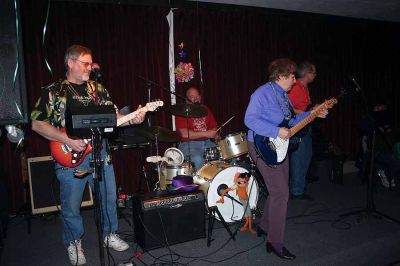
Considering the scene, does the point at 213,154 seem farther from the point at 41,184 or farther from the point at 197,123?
the point at 41,184

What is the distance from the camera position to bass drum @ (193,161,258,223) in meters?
3.88

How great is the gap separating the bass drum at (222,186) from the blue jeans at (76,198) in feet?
3.73

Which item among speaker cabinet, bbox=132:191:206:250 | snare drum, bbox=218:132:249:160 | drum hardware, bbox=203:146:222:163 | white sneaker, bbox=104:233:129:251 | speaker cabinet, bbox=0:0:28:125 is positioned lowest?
white sneaker, bbox=104:233:129:251

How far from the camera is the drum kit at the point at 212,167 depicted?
3912 mm

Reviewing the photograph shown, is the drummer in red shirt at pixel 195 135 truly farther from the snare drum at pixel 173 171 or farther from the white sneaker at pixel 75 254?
the white sneaker at pixel 75 254

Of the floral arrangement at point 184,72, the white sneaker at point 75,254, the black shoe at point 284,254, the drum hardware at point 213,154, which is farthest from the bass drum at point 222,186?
the floral arrangement at point 184,72

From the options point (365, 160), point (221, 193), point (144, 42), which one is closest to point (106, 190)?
point (221, 193)

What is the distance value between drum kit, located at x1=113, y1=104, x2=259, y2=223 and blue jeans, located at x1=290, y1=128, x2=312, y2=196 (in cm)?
93

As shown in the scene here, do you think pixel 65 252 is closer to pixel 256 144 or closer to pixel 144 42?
pixel 256 144

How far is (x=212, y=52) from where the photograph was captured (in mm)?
5730

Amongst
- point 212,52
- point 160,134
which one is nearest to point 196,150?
point 160,134

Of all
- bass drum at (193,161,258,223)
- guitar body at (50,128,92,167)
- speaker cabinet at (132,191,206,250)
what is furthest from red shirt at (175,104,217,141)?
guitar body at (50,128,92,167)

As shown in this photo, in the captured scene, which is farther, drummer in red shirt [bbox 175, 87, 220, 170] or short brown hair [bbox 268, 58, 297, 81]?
drummer in red shirt [bbox 175, 87, 220, 170]

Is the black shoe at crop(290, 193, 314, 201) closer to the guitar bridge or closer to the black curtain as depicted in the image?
the black curtain
